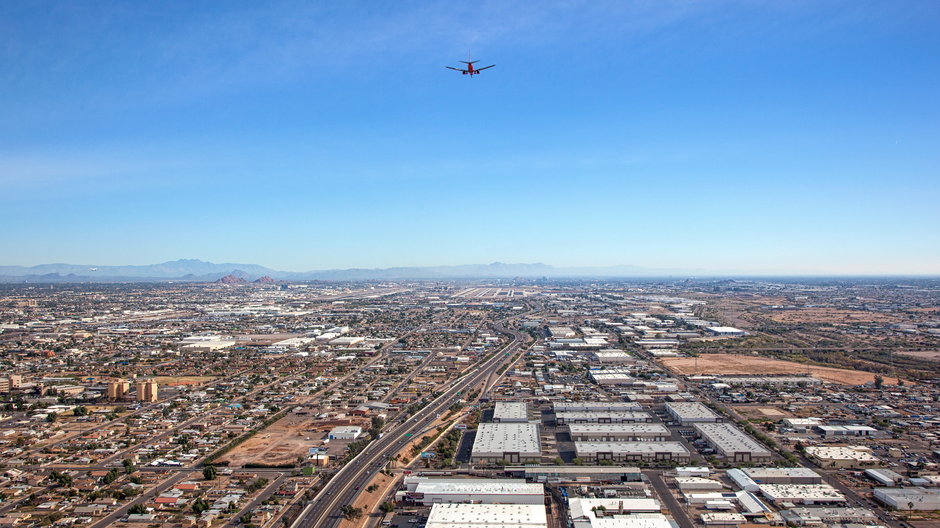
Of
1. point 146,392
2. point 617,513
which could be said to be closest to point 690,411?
point 617,513

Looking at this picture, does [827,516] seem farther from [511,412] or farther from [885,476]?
[511,412]

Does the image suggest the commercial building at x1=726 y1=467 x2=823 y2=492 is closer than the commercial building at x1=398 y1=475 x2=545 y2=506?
No

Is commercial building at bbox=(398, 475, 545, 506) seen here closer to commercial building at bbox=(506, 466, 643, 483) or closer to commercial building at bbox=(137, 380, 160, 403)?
commercial building at bbox=(506, 466, 643, 483)

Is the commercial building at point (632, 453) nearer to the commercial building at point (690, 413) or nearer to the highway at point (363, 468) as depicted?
the commercial building at point (690, 413)

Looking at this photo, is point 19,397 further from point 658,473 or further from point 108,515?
point 658,473

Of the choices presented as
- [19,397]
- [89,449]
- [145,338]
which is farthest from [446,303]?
[89,449]

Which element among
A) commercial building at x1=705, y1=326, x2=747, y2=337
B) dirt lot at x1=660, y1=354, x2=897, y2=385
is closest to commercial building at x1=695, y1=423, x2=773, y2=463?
dirt lot at x1=660, y1=354, x2=897, y2=385
